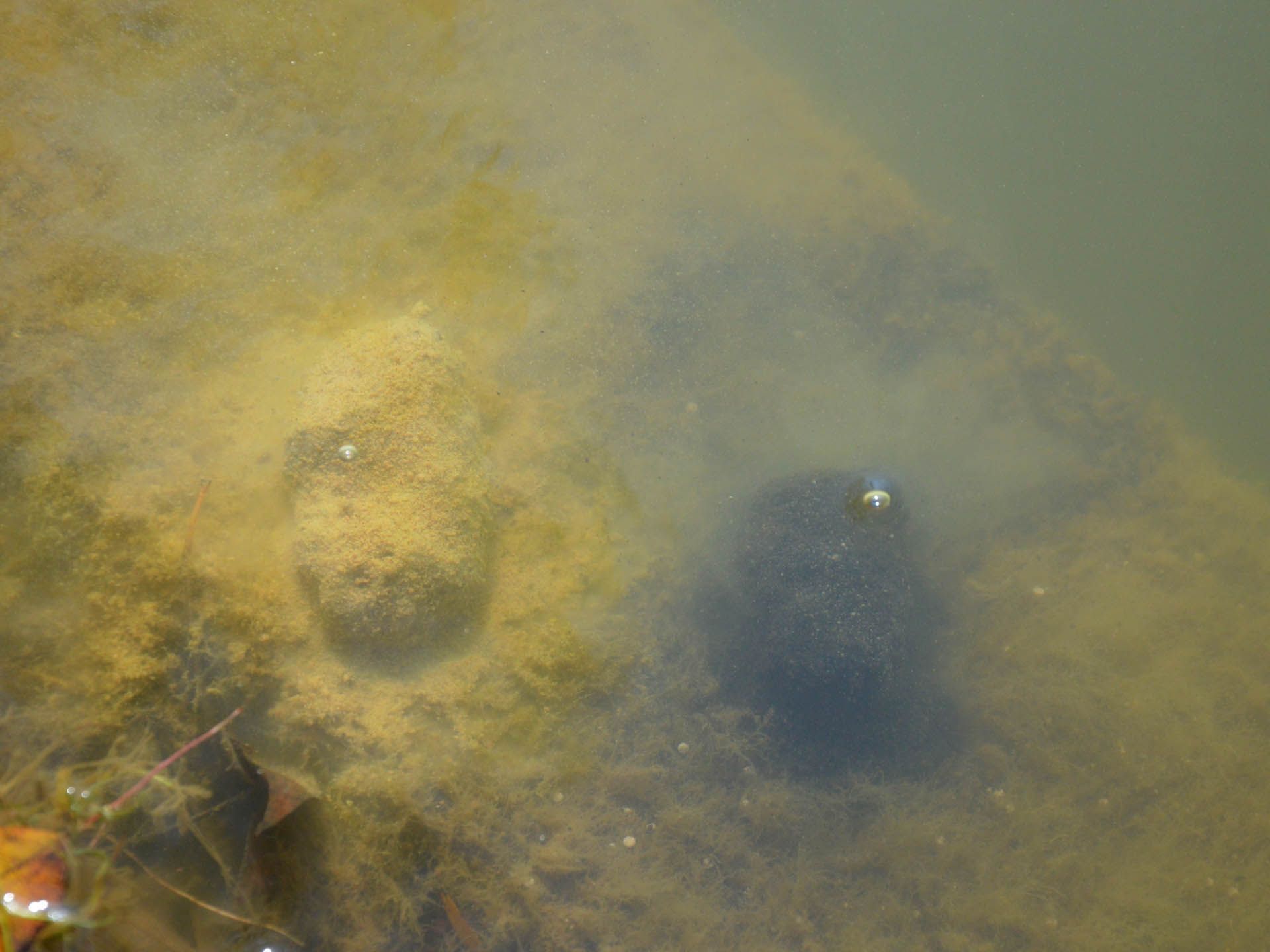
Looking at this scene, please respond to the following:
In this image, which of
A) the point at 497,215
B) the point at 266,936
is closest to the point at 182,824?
the point at 266,936

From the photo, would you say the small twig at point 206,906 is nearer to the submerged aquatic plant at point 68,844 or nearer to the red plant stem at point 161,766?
the submerged aquatic plant at point 68,844

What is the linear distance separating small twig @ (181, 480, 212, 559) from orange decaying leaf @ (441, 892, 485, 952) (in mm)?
1514

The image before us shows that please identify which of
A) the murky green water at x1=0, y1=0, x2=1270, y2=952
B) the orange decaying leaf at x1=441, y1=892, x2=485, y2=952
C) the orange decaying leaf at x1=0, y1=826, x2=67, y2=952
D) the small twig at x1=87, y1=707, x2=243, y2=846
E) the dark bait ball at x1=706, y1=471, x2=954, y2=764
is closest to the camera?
the orange decaying leaf at x1=0, y1=826, x2=67, y2=952

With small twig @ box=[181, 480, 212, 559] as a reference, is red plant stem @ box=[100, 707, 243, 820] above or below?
below

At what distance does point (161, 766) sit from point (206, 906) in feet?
1.47

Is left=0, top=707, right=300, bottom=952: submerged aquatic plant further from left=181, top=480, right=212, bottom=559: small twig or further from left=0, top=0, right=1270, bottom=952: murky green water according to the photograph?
left=181, top=480, right=212, bottom=559: small twig

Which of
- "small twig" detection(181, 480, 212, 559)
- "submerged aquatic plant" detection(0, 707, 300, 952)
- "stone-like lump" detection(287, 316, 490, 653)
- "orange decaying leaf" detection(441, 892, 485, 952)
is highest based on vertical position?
"stone-like lump" detection(287, 316, 490, 653)

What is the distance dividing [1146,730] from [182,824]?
423 centimetres

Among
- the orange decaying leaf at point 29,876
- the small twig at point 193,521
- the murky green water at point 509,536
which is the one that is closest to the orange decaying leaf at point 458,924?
the murky green water at point 509,536

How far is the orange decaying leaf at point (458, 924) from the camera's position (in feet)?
8.32

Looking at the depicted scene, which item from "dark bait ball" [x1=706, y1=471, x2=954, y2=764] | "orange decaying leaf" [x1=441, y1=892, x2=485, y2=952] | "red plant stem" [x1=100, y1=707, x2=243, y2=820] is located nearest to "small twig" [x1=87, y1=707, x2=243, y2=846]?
"red plant stem" [x1=100, y1=707, x2=243, y2=820]

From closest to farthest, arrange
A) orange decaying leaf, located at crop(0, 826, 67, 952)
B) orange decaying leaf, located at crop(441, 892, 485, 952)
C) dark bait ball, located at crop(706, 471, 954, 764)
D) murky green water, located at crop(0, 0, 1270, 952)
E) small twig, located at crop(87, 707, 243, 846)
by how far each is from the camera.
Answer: orange decaying leaf, located at crop(0, 826, 67, 952), small twig, located at crop(87, 707, 243, 846), murky green water, located at crop(0, 0, 1270, 952), orange decaying leaf, located at crop(441, 892, 485, 952), dark bait ball, located at crop(706, 471, 954, 764)

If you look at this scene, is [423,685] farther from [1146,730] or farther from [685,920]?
[1146,730]

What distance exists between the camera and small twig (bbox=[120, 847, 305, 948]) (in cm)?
217
